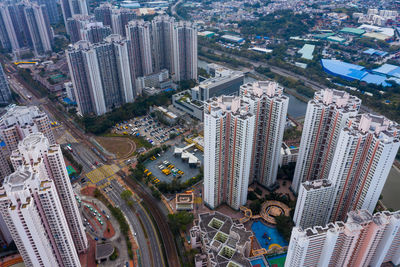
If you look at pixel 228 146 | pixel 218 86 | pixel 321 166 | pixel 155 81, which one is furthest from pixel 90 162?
pixel 321 166

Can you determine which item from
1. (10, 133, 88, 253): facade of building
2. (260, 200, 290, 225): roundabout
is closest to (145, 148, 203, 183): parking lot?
(260, 200, 290, 225): roundabout

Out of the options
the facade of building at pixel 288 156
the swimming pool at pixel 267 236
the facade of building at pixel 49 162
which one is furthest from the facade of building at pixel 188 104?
the facade of building at pixel 49 162

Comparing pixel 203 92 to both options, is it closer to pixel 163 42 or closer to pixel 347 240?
pixel 163 42

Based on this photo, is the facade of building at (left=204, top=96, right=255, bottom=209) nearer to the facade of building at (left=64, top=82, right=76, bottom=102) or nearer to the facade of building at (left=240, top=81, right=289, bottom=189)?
the facade of building at (left=240, top=81, right=289, bottom=189)

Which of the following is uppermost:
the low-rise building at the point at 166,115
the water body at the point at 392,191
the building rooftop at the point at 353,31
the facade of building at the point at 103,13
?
the facade of building at the point at 103,13

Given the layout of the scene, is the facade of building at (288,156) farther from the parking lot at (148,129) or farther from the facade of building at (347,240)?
the parking lot at (148,129)

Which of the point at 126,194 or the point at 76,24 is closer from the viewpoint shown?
the point at 126,194
